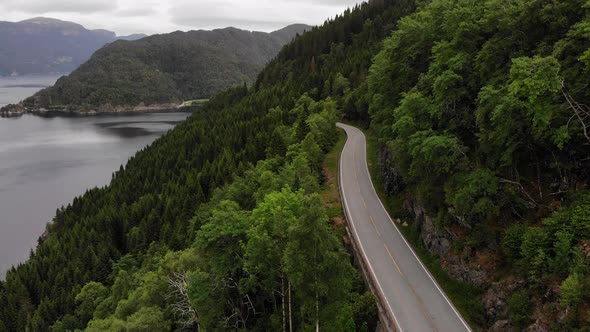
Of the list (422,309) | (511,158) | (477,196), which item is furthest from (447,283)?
(511,158)

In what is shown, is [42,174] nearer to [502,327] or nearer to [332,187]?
[332,187]

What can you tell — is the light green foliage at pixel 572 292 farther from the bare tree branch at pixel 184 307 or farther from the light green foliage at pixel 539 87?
the bare tree branch at pixel 184 307

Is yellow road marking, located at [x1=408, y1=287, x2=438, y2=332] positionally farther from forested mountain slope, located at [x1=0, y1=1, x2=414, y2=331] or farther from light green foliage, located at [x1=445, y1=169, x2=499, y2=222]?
light green foliage, located at [x1=445, y1=169, x2=499, y2=222]

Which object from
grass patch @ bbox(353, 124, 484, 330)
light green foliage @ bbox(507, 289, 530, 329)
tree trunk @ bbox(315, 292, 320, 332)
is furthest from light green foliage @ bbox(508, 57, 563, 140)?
tree trunk @ bbox(315, 292, 320, 332)

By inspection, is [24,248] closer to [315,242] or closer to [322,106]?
[322,106]

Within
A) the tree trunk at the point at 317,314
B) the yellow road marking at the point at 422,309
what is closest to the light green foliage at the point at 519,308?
the yellow road marking at the point at 422,309
